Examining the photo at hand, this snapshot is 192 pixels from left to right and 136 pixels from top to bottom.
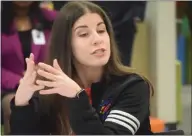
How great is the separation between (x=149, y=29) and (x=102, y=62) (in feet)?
5.72

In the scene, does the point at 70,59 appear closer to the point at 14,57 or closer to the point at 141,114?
A: the point at 141,114

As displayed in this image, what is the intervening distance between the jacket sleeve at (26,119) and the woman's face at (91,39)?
8.8 inches

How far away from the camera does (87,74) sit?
1.12 metres

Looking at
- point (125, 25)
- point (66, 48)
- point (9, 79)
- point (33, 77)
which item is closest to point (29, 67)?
point (33, 77)

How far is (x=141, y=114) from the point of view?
3.13ft

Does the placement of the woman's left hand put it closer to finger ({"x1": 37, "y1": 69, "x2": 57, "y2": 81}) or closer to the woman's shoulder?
finger ({"x1": 37, "y1": 69, "x2": 57, "y2": 81})

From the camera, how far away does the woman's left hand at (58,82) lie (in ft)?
2.87

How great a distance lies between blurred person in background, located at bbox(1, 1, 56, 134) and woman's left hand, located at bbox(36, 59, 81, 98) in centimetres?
82

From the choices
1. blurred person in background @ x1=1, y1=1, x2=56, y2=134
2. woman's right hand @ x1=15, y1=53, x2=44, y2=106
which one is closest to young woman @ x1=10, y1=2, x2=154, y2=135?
woman's right hand @ x1=15, y1=53, x2=44, y2=106

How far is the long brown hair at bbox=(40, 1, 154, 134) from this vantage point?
1.02 m

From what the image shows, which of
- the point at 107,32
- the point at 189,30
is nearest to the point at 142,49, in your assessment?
the point at 189,30

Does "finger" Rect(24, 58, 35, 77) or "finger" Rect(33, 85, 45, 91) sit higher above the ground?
"finger" Rect(24, 58, 35, 77)

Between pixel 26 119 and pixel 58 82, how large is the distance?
234mm

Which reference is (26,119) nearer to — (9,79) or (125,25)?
(9,79)
